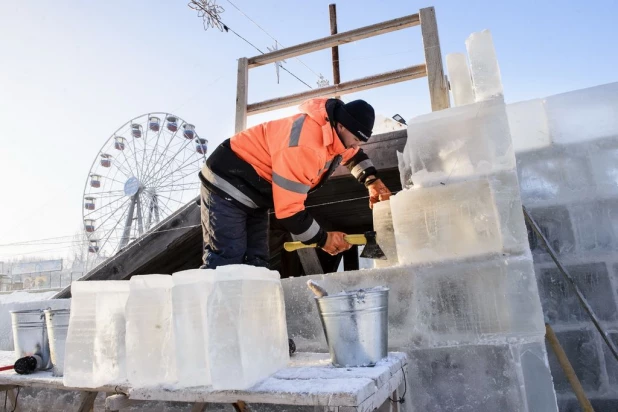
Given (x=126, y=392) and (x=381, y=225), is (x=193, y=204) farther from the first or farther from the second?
(x=126, y=392)

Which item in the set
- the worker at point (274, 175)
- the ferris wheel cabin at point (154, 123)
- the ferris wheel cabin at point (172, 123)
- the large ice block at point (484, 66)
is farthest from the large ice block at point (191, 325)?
the ferris wheel cabin at point (154, 123)

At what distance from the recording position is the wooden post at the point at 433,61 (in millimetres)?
2840

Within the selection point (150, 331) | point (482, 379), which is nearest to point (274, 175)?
point (150, 331)

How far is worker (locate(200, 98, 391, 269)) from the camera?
2002 mm

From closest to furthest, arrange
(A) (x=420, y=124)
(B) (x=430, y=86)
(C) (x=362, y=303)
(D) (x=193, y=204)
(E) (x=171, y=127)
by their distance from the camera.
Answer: (C) (x=362, y=303)
(A) (x=420, y=124)
(B) (x=430, y=86)
(D) (x=193, y=204)
(E) (x=171, y=127)

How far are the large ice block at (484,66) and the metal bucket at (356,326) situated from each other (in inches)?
47.7

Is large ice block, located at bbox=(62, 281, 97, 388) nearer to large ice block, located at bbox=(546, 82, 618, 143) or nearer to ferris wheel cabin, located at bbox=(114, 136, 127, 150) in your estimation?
large ice block, located at bbox=(546, 82, 618, 143)

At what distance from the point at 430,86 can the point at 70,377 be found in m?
2.65

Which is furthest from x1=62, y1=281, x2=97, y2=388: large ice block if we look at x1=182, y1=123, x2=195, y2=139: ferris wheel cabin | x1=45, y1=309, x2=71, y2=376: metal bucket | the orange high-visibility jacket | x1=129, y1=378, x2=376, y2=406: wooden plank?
x1=182, y1=123, x2=195, y2=139: ferris wheel cabin

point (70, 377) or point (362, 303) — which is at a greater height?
point (362, 303)

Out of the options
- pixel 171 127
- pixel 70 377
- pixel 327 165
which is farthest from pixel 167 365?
pixel 171 127

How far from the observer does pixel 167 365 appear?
1578 mm

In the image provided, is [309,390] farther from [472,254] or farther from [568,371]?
[568,371]

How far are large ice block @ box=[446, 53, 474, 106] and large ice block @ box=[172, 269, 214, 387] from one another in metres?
1.60
